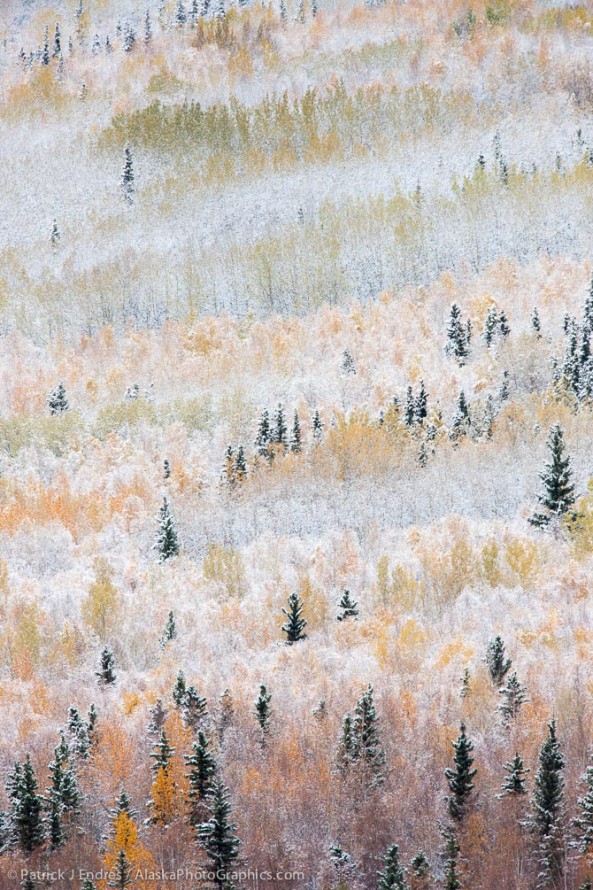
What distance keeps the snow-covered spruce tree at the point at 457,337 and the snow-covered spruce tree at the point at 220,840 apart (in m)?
84.6

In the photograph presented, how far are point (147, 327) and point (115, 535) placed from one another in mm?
49539

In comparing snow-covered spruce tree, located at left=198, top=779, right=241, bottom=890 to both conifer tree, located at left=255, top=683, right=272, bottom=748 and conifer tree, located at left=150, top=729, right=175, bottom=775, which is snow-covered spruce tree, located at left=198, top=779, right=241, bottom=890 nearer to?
conifer tree, located at left=150, top=729, right=175, bottom=775

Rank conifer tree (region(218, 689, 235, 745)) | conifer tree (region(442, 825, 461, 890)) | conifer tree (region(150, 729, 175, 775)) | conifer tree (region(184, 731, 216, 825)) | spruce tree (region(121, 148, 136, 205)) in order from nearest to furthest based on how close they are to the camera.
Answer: conifer tree (region(442, 825, 461, 890)) < conifer tree (region(184, 731, 216, 825)) < conifer tree (region(150, 729, 175, 775)) < conifer tree (region(218, 689, 235, 745)) < spruce tree (region(121, 148, 136, 205))

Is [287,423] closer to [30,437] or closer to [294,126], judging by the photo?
[30,437]

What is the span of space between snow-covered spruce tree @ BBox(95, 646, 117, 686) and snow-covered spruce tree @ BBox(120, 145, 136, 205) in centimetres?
11180

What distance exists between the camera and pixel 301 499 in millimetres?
119562

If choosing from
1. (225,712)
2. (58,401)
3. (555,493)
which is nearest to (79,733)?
(225,712)

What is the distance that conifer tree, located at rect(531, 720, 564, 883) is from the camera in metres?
58.4

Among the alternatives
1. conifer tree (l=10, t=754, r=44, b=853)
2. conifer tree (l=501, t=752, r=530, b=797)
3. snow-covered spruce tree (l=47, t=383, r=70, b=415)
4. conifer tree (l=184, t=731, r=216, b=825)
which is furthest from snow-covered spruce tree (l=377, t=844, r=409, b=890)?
snow-covered spruce tree (l=47, t=383, r=70, b=415)

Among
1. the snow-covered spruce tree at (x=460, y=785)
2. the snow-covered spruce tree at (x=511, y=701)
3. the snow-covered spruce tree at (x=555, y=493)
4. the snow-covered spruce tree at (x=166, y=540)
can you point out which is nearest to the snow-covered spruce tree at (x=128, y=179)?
the snow-covered spruce tree at (x=166, y=540)

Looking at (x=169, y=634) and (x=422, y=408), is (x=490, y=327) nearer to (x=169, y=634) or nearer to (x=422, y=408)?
(x=422, y=408)

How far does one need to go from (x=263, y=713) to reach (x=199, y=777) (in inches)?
451

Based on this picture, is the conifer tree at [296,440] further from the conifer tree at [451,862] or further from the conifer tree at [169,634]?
the conifer tree at [451,862]

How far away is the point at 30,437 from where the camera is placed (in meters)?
136
